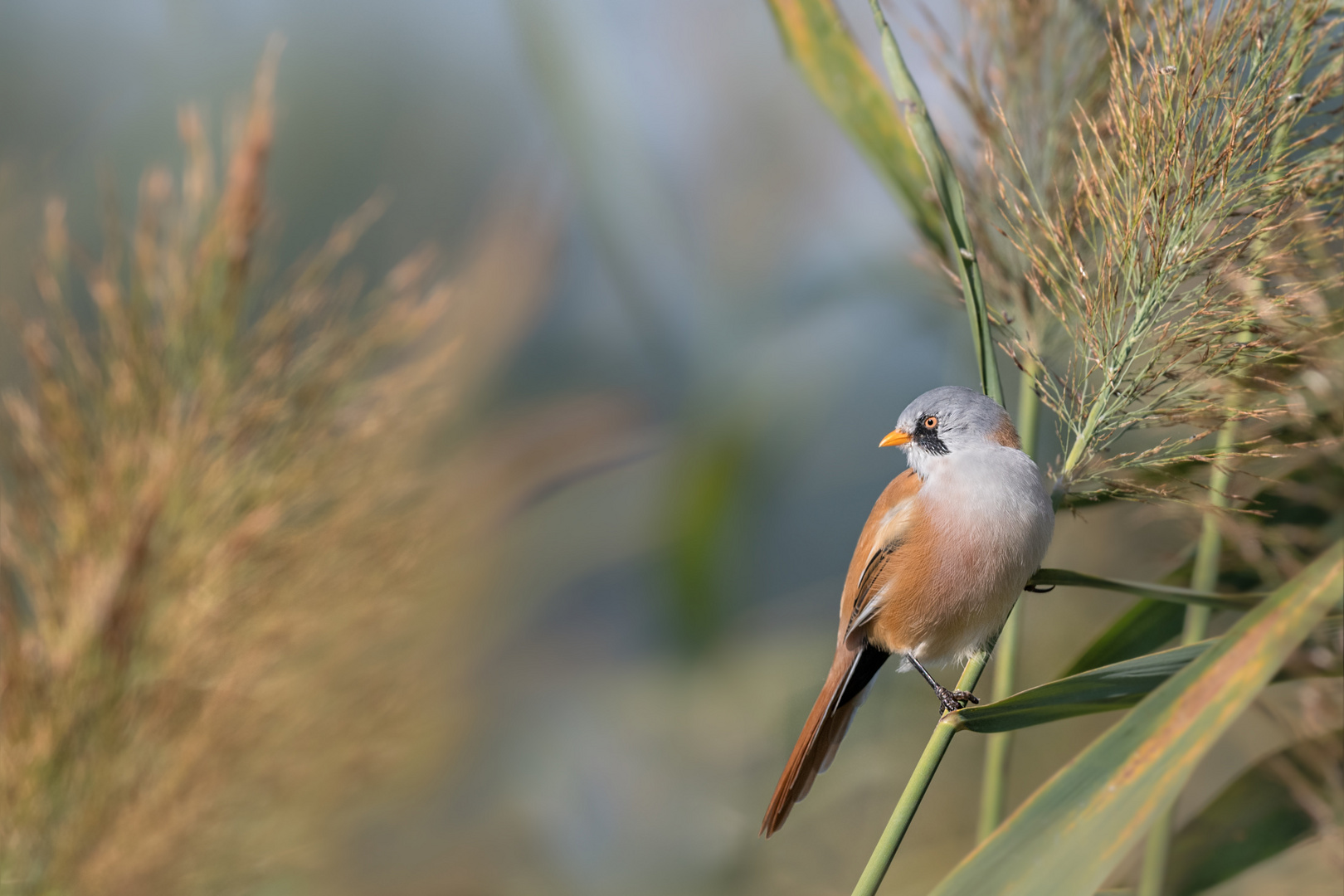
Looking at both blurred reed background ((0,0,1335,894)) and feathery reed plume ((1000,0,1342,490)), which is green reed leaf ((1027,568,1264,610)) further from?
blurred reed background ((0,0,1335,894))

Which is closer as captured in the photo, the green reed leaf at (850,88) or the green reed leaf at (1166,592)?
the green reed leaf at (1166,592)

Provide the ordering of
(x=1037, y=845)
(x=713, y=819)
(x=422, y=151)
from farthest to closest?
1. (x=422, y=151)
2. (x=713, y=819)
3. (x=1037, y=845)

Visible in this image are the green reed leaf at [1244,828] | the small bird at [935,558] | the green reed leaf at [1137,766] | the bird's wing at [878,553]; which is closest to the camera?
the green reed leaf at [1137,766]

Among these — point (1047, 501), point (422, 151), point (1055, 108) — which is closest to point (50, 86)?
point (422, 151)

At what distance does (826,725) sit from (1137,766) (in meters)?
0.24

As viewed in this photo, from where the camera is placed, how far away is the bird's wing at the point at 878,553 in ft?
2.03

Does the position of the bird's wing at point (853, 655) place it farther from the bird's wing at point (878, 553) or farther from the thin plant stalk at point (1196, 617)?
the thin plant stalk at point (1196, 617)

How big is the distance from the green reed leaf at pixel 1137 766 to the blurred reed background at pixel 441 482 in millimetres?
474

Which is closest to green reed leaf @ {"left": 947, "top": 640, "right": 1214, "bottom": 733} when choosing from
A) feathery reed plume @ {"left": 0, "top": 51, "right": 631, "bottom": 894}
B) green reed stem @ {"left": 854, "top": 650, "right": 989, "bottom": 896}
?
green reed stem @ {"left": 854, "top": 650, "right": 989, "bottom": 896}

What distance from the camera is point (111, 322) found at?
0.66m

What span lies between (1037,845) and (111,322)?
0.68m

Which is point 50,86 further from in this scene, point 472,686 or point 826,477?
point 826,477

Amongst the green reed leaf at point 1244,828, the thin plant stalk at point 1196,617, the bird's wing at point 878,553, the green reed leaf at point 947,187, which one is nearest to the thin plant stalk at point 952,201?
the green reed leaf at point 947,187

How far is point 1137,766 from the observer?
1.39 ft
